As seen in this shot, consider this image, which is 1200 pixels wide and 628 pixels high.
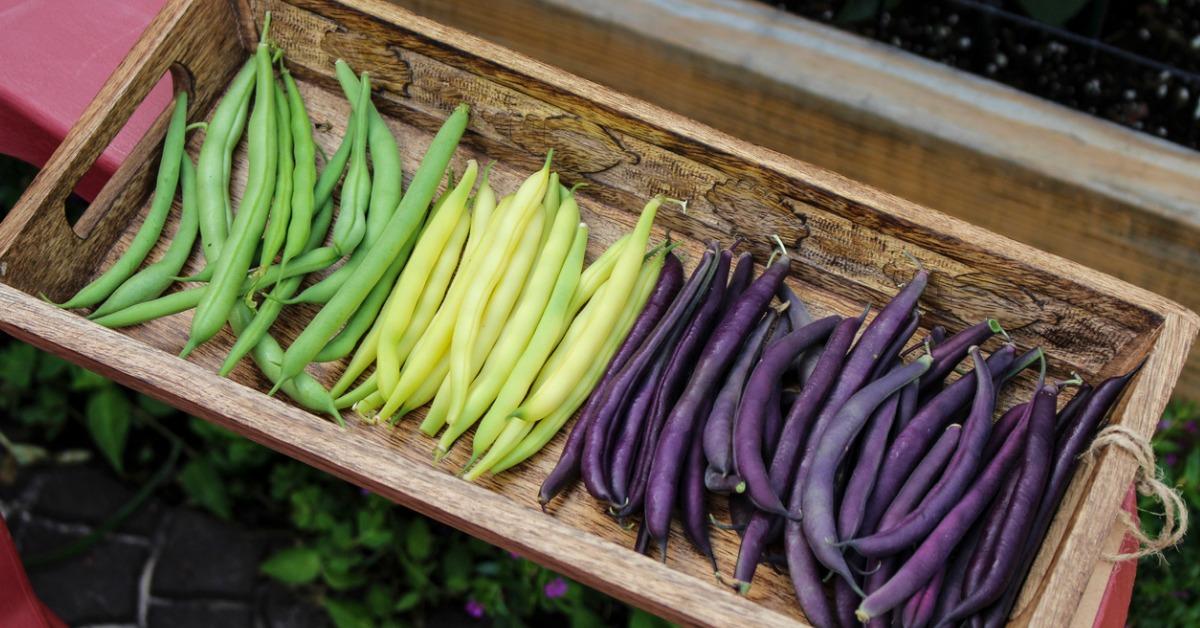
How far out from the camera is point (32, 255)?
6.97 ft

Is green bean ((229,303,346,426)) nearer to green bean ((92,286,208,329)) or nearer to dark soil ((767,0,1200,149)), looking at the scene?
green bean ((92,286,208,329))

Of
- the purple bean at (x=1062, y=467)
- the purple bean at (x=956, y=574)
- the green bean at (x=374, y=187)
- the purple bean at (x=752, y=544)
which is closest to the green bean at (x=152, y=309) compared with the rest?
the green bean at (x=374, y=187)

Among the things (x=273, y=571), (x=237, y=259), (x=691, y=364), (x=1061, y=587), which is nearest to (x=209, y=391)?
(x=237, y=259)

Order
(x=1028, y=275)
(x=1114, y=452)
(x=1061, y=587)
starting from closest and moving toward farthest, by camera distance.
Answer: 1. (x=1061, y=587)
2. (x=1114, y=452)
3. (x=1028, y=275)

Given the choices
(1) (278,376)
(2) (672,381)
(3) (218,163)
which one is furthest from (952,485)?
(3) (218,163)

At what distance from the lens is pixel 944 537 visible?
1839 mm

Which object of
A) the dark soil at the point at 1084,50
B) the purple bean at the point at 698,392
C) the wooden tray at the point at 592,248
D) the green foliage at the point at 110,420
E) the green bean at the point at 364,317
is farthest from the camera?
the dark soil at the point at 1084,50

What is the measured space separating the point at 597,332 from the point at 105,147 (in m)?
1.16

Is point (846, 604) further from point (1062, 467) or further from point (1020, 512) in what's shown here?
point (1062, 467)

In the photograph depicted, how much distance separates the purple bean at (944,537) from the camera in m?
1.79

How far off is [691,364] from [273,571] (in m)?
1.38

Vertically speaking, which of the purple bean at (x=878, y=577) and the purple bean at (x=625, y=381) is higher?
the purple bean at (x=625, y=381)

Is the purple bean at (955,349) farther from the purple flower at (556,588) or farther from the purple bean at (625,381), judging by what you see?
the purple flower at (556,588)

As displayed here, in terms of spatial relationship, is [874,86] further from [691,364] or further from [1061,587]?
[1061,587]
